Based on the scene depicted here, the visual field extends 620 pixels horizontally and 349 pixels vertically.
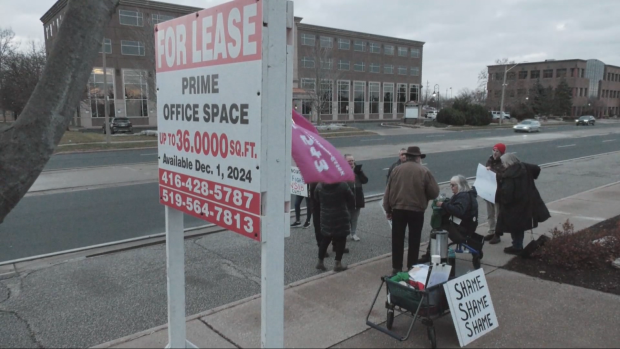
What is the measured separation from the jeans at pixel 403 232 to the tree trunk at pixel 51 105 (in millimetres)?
4005

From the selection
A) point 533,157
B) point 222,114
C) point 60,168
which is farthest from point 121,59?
point 222,114

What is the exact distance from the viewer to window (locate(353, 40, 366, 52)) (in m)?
67.2

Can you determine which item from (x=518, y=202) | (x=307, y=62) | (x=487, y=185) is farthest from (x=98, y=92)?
(x=518, y=202)

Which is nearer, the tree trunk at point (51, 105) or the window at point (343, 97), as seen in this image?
the tree trunk at point (51, 105)

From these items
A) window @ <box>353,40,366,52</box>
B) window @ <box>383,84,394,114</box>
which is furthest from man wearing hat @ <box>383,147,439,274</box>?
window @ <box>383,84,394,114</box>

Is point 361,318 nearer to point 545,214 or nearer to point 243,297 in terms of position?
point 243,297

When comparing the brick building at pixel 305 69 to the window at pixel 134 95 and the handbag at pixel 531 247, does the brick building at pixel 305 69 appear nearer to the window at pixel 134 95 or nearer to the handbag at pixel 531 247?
the window at pixel 134 95

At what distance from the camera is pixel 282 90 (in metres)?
2.44

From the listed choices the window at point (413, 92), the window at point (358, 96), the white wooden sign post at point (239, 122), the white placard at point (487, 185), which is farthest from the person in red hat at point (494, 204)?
the window at point (413, 92)

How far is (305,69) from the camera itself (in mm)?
59500

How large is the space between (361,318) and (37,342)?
124 inches

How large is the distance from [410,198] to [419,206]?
151 mm

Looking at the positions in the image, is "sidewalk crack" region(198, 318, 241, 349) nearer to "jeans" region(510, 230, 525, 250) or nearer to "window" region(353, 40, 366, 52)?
"jeans" region(510, 230, 525, 250)

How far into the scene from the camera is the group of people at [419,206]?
5777mm
